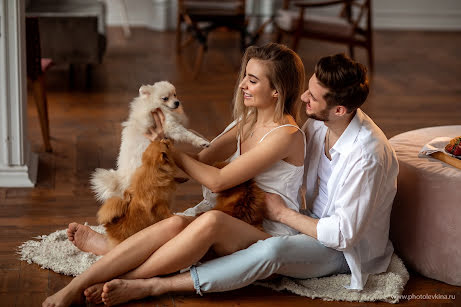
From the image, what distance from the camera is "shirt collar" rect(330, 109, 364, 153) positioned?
2.35 m

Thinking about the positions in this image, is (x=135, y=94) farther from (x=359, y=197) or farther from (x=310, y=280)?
(x=359, y=197)

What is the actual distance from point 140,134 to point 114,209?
297mm

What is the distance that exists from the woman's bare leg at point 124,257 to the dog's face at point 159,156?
185mm

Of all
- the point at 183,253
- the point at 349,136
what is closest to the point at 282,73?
the point at 349,136

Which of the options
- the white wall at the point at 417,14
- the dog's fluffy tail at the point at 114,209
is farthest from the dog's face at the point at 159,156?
the white wall at the point at 417,14

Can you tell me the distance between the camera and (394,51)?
6.78 metres

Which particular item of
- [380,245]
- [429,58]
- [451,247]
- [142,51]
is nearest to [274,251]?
[380,245]

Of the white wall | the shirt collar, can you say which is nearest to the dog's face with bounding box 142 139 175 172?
the shirt collar

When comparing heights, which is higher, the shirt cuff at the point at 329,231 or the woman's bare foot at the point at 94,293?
the shirt cuff at the point at 329,231

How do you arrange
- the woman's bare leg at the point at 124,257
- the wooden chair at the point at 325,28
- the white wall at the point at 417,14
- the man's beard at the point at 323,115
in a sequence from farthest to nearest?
1. the white wall at the point at 417,14
2. the wooden chair at the point at 325,28
3. the man's beard at the point at 323,115
4. the woman's bare leg at the point at 124,257

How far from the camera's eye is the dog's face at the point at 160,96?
2.49 meters

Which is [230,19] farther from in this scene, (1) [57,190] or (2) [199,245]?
(2) [199,245]

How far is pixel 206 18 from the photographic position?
18.9ft

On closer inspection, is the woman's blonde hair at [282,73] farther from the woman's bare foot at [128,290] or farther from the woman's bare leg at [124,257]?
the woman's bare foot at [128,290]
